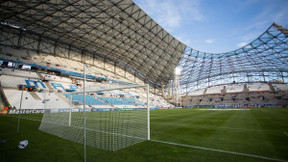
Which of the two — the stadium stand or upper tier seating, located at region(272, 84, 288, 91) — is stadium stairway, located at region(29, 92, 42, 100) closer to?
the stadium stand

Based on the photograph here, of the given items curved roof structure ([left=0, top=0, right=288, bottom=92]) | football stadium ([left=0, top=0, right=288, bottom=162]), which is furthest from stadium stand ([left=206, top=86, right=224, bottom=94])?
curved roof structure ([left=0, top=0, right=288, bottom=92])

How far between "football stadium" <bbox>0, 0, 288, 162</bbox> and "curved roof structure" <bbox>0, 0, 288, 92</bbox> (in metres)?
0.20

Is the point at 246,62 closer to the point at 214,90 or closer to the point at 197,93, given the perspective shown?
the point at 214,90

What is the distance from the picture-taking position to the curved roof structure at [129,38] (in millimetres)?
23500

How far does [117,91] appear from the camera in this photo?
42.3ft

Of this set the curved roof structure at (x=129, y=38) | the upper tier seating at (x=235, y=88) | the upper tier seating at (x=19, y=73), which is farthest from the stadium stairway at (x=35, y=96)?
the upper tier seating at (x=235, y=88)

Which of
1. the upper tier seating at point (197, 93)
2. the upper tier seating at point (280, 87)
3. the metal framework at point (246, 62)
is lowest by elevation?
the upper tier seating at point (197, 93)

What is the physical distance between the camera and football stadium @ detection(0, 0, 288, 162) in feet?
14.9

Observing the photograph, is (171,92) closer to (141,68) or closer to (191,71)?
(191,71)

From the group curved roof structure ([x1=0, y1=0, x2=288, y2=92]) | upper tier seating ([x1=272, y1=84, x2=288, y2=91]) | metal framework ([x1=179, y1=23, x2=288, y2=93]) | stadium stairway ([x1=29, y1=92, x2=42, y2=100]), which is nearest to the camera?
stadium stairway ([x1=29, y1=92, x2=42, y2=100])

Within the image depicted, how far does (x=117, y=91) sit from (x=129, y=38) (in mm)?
22307

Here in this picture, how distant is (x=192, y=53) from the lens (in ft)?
126

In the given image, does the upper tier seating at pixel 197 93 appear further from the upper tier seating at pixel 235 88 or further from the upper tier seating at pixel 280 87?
the upper tier seating at pixel 280 87

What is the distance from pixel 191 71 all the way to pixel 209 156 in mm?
46016
